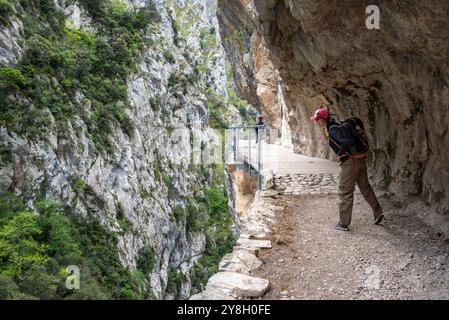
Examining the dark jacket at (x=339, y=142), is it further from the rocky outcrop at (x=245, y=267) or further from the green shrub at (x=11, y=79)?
the green shrub at (x=11, y=79)

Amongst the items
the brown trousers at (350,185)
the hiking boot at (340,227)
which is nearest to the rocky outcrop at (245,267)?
the hiking boot at (340,227)

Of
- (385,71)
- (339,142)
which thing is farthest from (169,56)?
(339,142)

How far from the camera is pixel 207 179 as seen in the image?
34625mm

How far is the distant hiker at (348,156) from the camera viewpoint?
5.17m

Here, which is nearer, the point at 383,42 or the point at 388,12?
the point at 388,12

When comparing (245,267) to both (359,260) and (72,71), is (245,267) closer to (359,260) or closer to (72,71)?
(359,260)

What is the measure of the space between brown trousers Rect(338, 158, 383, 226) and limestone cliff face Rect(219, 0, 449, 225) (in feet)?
3.18

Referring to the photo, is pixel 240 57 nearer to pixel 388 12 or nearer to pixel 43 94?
pixel 43 94

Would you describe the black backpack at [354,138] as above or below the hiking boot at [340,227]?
above

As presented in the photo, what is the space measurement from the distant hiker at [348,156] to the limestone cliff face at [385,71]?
104cm

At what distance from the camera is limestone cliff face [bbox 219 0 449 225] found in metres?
4.53
